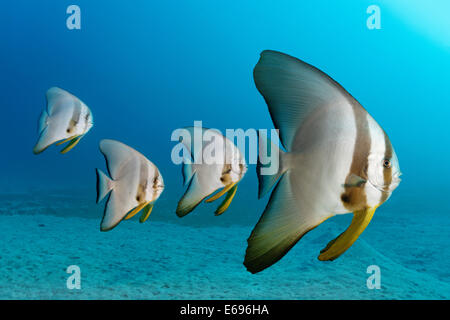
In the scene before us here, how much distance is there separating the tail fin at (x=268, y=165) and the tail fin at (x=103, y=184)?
1.41 m

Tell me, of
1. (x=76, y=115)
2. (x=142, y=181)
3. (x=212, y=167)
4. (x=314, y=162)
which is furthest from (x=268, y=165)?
(x=76, y=115)

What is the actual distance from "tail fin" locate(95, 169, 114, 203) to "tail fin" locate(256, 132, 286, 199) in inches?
55.5

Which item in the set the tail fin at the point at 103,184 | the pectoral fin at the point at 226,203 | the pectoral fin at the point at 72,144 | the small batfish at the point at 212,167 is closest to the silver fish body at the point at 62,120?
the pectoral fin at the point at 72,144

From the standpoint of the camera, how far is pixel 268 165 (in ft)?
2.69

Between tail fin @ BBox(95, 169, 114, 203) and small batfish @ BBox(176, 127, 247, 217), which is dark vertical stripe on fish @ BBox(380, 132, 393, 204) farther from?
tail fin @ BBox(95, 169, 114, 203)

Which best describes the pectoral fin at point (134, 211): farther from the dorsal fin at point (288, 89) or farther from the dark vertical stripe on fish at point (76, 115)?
the dorsal fin at point (288, 89)

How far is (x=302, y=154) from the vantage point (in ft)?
2.73

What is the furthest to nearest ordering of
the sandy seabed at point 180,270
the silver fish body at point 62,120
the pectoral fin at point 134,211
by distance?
1. the sandy seabed at point 180,270
2. the silver fish body at point 62,120
3. the pectoral fin at point 134,211

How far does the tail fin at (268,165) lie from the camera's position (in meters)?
0.80

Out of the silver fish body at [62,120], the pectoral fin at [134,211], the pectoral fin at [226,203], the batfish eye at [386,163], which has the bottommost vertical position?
the pectoral fin at [134,211]

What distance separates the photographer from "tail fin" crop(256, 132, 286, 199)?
805 mm

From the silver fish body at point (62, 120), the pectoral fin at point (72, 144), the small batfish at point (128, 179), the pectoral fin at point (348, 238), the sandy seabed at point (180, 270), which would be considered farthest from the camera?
the sandy seabed at point (180, 270)

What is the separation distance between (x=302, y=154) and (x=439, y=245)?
7.78 metres

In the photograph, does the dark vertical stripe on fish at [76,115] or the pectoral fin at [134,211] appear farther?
the dark vertical stripe on fish at [76,115]
